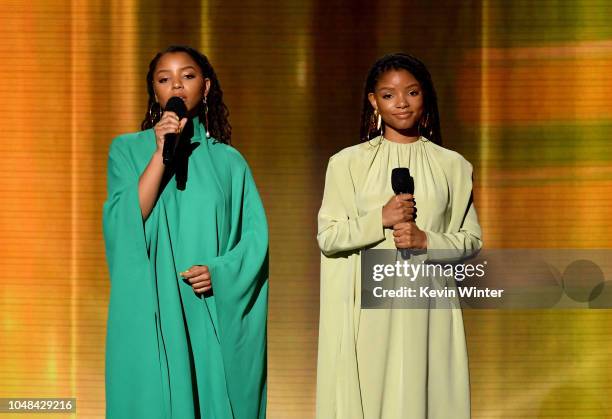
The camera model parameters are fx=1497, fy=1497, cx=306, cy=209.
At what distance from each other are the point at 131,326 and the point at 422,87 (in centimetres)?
109

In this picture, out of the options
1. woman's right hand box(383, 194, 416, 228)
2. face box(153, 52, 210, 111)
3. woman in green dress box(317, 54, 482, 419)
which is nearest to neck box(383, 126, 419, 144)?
woman in green dress box(317, 54, 482, 419)

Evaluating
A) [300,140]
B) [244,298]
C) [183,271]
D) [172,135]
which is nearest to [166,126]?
[172,135]

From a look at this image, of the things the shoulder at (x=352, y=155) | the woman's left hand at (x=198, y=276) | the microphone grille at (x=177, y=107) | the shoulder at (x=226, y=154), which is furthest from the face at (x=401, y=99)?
the woman's left hand at (x=198, y=276)

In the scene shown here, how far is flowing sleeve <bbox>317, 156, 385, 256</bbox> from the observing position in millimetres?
4250

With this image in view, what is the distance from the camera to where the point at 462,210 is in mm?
4352

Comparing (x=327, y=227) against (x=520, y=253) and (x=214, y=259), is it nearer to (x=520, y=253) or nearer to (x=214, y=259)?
(x=214, y=259)

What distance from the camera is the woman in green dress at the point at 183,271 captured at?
4.27 m

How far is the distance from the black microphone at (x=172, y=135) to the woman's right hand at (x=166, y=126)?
0.01 m

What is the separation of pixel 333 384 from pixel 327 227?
1.49 feet

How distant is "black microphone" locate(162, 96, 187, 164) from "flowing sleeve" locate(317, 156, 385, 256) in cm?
47

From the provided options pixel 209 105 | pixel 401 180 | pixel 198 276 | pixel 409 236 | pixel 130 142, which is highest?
pixel 209 105

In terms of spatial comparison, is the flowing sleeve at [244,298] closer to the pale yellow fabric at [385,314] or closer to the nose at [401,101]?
the pale yellow fabric at [385,314]

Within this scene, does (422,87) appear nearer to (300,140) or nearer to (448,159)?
(448,159)

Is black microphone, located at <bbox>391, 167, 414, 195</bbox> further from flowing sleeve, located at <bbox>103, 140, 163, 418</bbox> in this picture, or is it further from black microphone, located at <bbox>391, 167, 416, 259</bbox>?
flowing sleeve, located at <bbox>103, 140, 163, 418</bbox>
